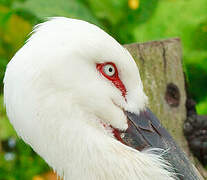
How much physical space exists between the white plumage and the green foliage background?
199cm

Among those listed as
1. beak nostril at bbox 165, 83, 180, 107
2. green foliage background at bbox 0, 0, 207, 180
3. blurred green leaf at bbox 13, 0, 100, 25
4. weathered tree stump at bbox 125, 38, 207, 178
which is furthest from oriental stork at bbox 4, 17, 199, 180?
blurred green leaf at bbox 13, 0, 100, 25

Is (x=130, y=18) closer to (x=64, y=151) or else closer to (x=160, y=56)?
(x=160, y=56)

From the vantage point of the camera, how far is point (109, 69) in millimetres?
3107

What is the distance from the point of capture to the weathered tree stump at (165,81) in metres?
4.07

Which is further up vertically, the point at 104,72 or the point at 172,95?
the point at 104,72

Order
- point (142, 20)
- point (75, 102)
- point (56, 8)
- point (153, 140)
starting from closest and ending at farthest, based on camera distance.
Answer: point (75, 102), point (153, 140), point (56, 8), point (142, 20)

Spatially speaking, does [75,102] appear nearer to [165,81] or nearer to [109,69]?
[109,69]

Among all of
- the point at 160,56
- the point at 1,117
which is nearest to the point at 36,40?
the point at 160,56

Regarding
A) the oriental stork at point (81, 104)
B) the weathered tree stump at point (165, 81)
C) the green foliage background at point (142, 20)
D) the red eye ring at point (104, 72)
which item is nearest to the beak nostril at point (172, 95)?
the weathered tree stump at point (165, 81)

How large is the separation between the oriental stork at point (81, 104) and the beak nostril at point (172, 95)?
3.16 feet

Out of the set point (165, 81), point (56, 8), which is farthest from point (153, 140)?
point (56, 8)

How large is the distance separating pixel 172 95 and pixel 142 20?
6.99 ft

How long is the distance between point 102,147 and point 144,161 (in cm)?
26

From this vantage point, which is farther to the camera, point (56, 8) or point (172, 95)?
point (56, 8)
